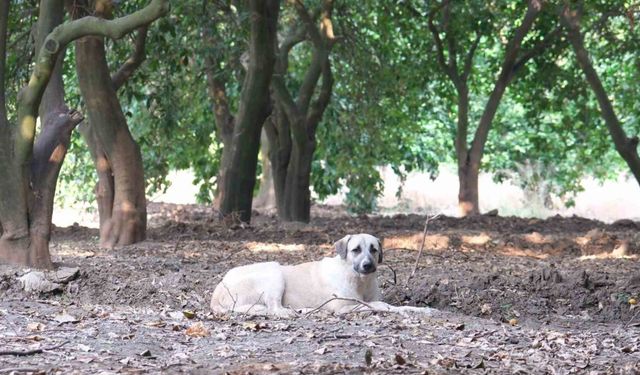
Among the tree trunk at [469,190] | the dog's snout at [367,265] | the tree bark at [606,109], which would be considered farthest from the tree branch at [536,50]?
the dog's snout at [367,265]

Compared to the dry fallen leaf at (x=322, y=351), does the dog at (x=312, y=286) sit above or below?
above

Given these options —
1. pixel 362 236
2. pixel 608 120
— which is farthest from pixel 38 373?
pixel 608 120

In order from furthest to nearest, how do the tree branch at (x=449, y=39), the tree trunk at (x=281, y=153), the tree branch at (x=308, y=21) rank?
the tree branch at (x=449, y=39)
the tree trunk at (x=281, y=153)
the tree branch at (x=308, y=21)

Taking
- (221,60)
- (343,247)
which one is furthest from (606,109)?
(343,247)

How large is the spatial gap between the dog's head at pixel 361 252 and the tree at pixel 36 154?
3.10 m

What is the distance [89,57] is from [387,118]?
1226cm

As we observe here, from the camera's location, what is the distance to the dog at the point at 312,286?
948cm

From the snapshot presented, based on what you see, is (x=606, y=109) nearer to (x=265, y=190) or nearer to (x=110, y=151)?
(x=110, y=151)

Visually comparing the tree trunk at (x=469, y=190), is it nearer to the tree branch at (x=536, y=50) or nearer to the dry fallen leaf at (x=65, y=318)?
the tree branch at (x=536, y=50)

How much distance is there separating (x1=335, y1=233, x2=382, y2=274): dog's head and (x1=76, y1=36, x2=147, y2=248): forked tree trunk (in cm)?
645

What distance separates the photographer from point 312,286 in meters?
9.80

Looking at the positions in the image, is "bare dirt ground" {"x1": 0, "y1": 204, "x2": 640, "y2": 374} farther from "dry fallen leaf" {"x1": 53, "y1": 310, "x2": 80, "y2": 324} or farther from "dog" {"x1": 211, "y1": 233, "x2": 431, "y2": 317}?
"dog" {"x1": 211, "y1": 233, "x2": 431, "y2": 317}

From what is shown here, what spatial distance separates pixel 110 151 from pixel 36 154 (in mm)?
3785

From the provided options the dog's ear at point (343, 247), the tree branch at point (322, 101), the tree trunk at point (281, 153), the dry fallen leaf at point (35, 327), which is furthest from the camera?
the tree trunk at point (281, 153)
